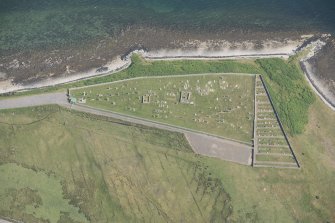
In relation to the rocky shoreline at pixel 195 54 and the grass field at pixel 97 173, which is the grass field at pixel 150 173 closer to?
the grass field at pixel 97 173

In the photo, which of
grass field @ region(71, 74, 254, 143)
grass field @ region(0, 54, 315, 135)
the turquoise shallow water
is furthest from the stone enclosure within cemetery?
the turquoise shallow water

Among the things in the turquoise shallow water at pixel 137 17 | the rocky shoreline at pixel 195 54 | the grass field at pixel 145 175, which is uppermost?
the turquoise shallow water at pixel 137 17

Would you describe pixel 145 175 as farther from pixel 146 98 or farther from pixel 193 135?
pixel 146 98

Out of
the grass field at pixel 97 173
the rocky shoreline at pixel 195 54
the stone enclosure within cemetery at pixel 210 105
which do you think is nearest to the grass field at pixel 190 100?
the stone enclosure within cemetery at pixel 210 105

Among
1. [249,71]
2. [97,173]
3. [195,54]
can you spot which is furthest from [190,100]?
[97,173]

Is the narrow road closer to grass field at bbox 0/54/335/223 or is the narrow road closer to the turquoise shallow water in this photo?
grass field at bbox 0/54/335/223

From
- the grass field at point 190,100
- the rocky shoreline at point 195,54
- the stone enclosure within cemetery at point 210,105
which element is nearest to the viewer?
the stone enclosure within cemetery at point 210,105

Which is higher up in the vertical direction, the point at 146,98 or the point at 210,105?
the point at 146,98

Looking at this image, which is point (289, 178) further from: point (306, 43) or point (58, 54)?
point (58, 54)
